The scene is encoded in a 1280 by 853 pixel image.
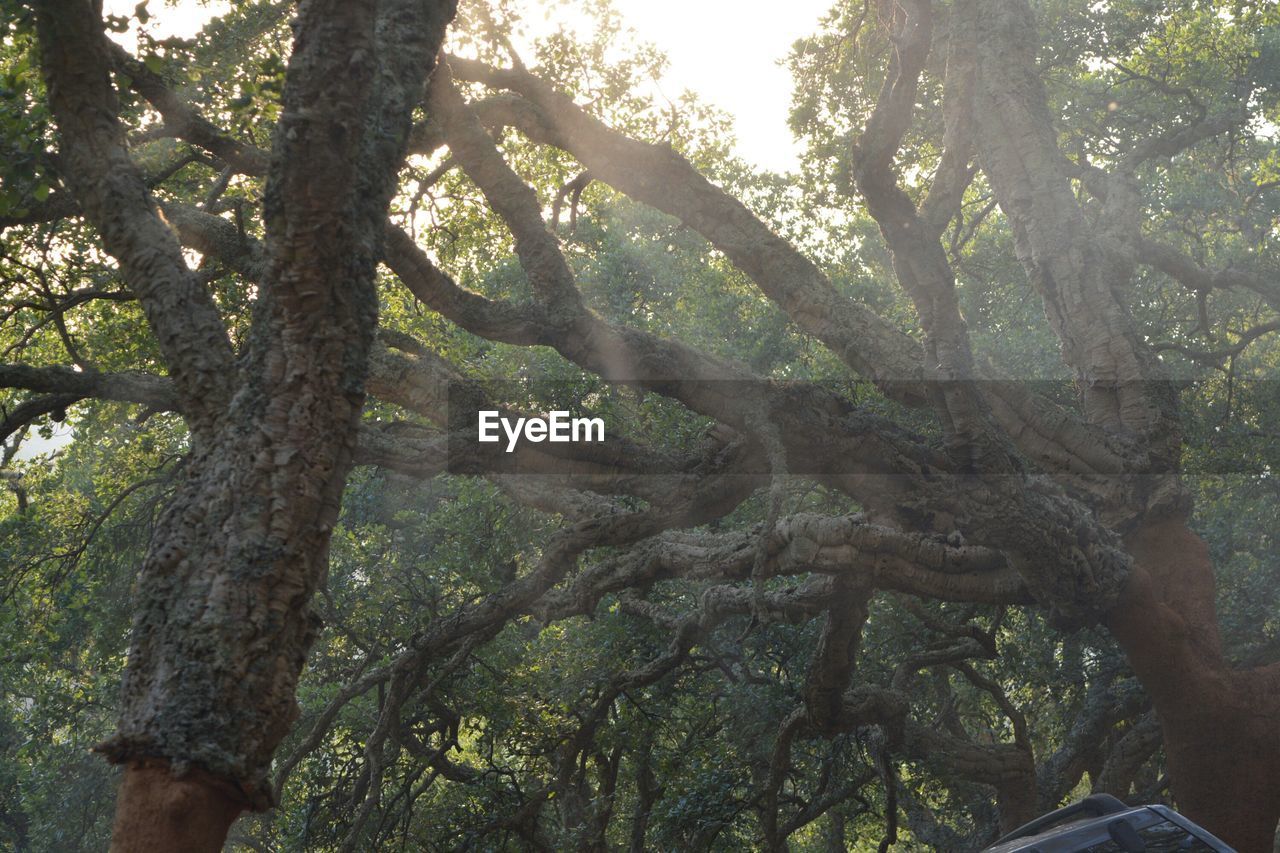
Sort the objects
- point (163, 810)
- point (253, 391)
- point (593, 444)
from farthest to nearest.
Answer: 1. point (593, 444)
2. point (253, 391)
3. point (163, 810)

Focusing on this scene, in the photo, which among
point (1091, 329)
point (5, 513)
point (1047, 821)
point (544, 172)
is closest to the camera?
point (1047, 821)

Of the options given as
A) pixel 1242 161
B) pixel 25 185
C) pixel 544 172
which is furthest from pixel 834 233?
pixel 25 185

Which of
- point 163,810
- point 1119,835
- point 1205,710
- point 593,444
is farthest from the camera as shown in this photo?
point 1205,710

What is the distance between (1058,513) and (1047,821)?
288 centimetres

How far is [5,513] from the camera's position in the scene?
12461 mm

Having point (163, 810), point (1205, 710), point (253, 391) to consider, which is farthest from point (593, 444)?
point (1205, 710)

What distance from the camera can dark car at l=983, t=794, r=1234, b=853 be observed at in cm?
431

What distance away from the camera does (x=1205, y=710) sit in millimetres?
8148

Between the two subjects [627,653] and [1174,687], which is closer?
[1174,687]

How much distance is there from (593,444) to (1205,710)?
473 centimetres

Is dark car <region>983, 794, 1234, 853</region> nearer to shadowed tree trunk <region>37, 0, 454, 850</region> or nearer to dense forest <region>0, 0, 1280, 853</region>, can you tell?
dense forest <region>0, 0, 1280, 853</region>

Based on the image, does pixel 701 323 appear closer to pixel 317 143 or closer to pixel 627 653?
pixel 627 653

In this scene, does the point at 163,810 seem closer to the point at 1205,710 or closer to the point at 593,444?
the point at 593,444

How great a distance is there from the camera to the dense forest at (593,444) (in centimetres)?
385
